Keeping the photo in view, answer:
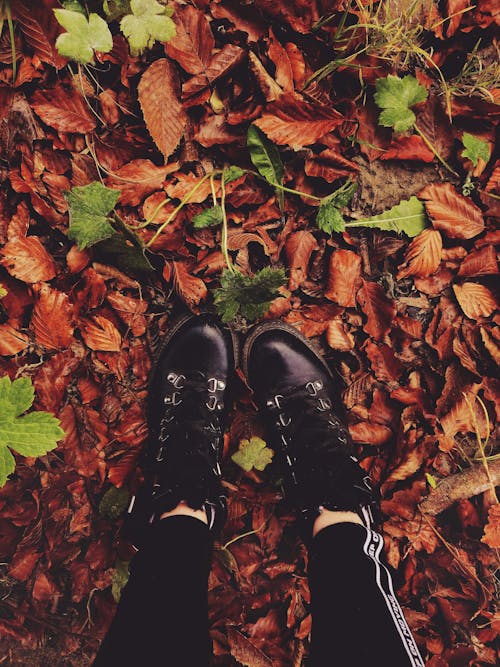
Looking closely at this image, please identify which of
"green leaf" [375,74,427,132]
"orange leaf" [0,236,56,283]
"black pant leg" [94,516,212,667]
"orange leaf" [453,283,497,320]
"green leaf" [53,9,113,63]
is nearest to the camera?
"black pant leg" [94,516,212,667]

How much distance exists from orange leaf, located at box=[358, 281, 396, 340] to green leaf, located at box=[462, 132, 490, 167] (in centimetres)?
48

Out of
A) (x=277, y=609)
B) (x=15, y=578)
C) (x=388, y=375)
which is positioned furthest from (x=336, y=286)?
(x=15, y=578)

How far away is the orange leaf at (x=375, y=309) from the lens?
1.40m

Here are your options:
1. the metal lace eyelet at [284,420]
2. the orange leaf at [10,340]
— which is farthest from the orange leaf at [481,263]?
the orange leaf at [10,340]

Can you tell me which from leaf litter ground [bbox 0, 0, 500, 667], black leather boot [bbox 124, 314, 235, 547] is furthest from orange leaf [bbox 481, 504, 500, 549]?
black leather boot [bbox 124, 314, 235, 547]

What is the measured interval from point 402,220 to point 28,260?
3.69 ft

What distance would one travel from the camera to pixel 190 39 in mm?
1225

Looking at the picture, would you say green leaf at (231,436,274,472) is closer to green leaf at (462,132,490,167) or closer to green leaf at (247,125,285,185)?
green leaf at (247,125,285,185)

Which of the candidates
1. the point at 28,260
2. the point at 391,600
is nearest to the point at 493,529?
the point at 391,600

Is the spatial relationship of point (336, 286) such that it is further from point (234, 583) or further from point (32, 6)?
point (32, 6)

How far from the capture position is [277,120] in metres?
1.26

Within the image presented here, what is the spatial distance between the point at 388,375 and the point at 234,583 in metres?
0.81

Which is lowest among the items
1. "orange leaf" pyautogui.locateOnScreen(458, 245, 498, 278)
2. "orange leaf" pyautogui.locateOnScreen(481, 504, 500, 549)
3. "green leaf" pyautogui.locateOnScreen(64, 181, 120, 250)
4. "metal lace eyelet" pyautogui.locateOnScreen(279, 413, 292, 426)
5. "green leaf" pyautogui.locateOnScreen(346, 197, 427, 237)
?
"orange leaf" pyautogui.locateOnScreen(481, 504, 500, 549)

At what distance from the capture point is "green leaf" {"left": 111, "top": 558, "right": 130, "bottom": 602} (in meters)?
1.29
